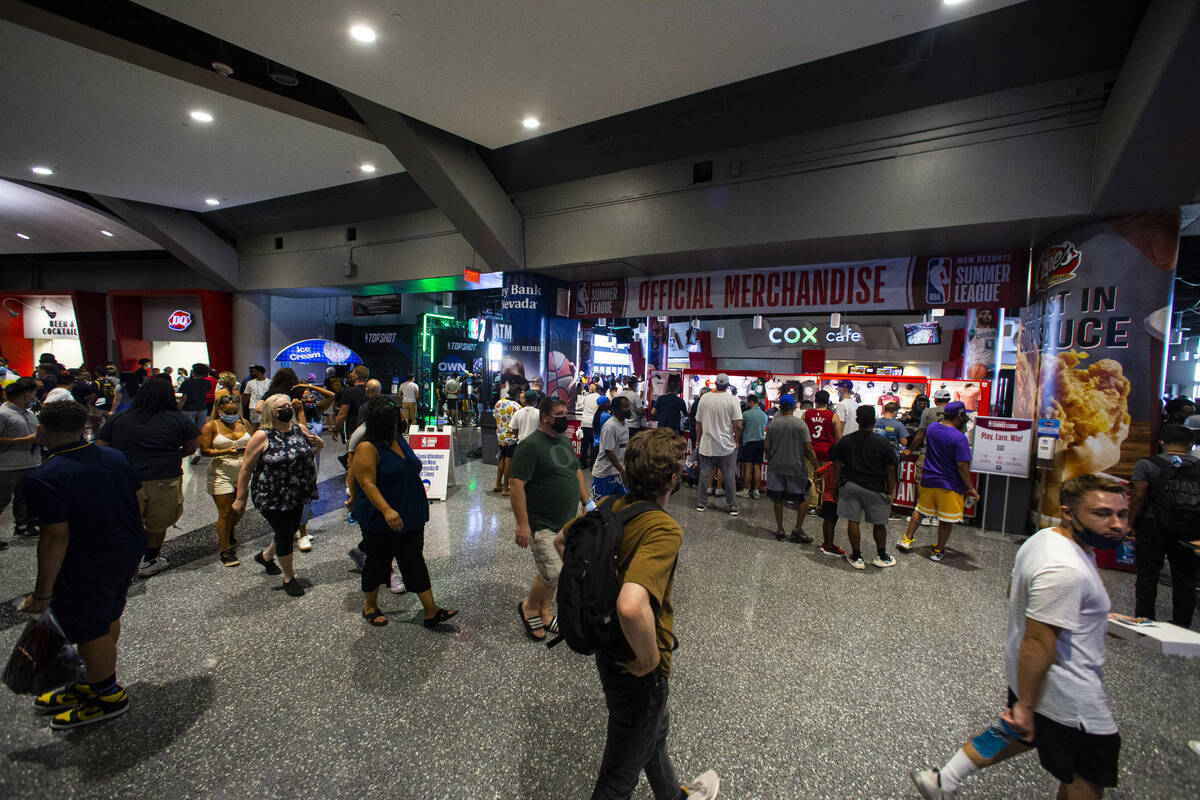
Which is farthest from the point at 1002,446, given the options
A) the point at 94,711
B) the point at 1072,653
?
the point at 94,711

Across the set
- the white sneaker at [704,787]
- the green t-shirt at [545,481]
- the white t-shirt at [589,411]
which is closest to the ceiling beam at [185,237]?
the white t-shirt at [589,411]

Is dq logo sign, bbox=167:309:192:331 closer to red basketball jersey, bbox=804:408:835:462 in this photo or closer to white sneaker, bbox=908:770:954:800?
red basketball jersey, bbox=804:408:835:462

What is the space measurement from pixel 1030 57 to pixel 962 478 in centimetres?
428

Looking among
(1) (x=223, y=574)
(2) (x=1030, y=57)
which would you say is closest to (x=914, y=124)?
(2) (x=1030, y=57)

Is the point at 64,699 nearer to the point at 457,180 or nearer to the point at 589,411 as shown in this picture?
the point at 457,180

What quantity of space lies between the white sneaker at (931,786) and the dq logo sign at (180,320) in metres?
19.4

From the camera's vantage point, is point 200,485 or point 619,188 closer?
point 200,485

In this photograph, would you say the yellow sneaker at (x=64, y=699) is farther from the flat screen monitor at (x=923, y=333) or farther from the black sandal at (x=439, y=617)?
the flat screen monitor at (x=923, y=333)

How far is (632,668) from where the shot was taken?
1.43 m

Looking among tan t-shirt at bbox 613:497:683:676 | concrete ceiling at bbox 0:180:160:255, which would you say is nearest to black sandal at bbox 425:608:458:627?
tan t-shirt at bbox 613:497:683:676

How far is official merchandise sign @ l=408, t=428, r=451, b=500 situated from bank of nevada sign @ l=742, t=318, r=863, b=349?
430 inches

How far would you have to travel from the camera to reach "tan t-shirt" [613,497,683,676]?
1374 mm

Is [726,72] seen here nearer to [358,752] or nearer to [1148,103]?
A: [1148,103]

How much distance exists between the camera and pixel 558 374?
987 cm
